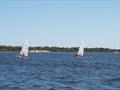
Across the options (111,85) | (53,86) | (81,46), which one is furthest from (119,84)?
(81,46)

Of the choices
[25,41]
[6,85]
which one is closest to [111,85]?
[6,85]

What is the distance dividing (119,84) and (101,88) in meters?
4.34

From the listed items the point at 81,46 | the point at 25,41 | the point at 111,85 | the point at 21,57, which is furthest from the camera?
the point at 81,46

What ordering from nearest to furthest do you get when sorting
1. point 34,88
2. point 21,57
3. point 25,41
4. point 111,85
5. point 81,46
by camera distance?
1. point 34,88
2. point 111,85
3. point 25,41
4. point 21,57
5. point 81,46

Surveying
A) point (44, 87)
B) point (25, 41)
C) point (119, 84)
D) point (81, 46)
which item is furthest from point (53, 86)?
point (81, 46)

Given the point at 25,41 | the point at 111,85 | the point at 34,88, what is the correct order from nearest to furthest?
the point at 34,88
the point at 111,85
the point at 25,41

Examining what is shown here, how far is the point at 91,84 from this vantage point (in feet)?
128

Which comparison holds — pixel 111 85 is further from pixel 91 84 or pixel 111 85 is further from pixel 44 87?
pixel 44 87

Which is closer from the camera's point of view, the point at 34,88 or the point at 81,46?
the point at 34,88

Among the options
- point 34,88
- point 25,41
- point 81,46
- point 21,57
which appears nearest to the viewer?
point 34,88

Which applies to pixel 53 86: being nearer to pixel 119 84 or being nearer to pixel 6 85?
pixel 6 85

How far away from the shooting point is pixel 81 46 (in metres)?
124

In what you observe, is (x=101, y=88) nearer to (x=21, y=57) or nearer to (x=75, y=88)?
(x=75, y=88)

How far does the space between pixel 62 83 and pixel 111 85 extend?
4820 millimetres
